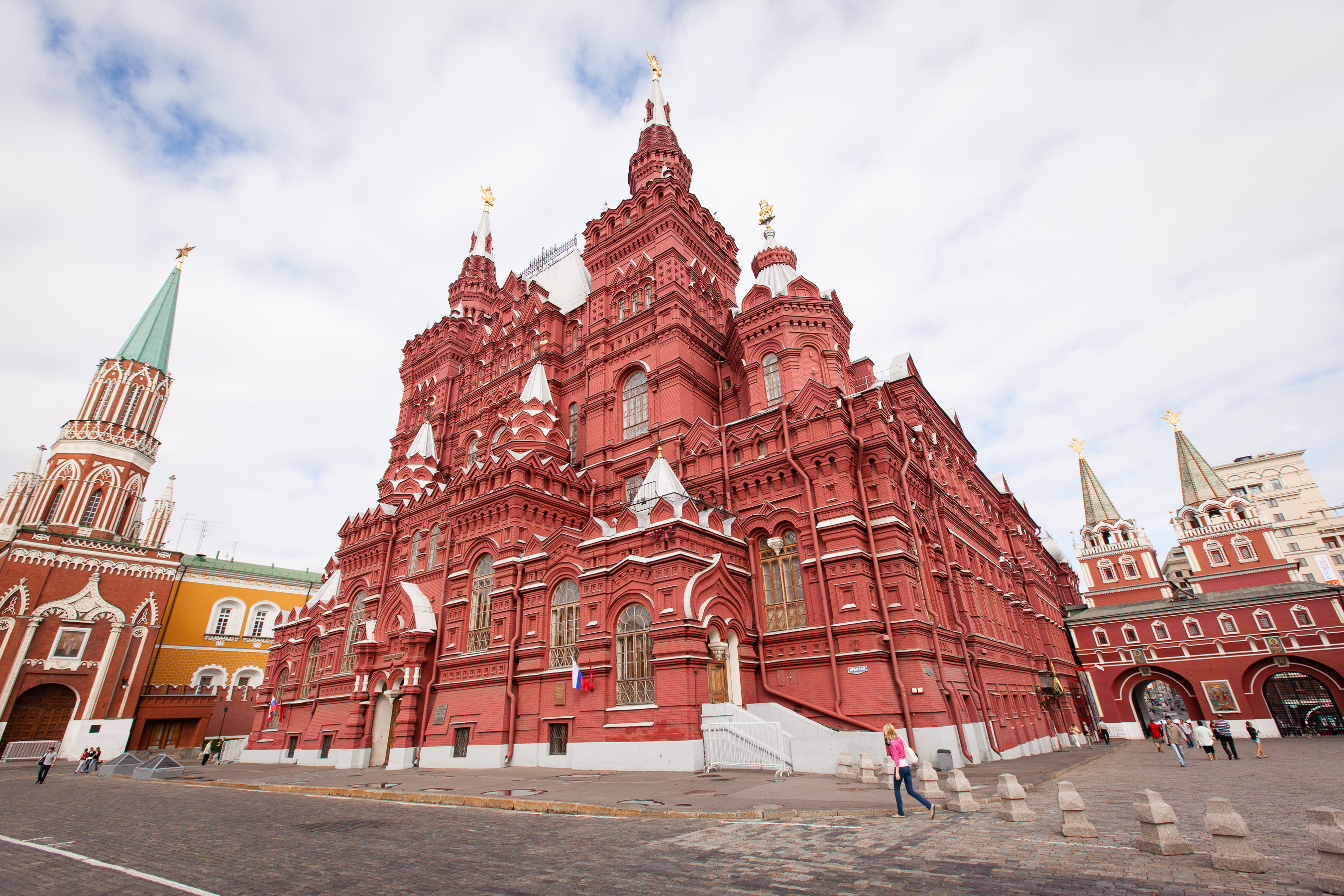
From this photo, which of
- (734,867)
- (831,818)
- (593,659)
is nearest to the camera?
(734,867)

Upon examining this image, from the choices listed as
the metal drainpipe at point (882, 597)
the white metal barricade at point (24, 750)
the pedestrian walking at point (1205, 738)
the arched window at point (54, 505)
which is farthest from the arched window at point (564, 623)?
the arched window at point (54, 505)

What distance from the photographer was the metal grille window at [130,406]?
144ft

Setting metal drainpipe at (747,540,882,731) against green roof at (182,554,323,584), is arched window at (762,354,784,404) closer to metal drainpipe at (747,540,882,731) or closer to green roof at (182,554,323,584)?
metal drainpipe at (747,540,882,731)

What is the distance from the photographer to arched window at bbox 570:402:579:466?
1099 inches

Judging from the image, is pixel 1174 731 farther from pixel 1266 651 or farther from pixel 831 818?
pixel 1266 651

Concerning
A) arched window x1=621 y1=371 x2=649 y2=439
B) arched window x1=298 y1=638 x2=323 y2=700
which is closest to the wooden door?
arched window x1=621 y1=371 x2=649 y2=439

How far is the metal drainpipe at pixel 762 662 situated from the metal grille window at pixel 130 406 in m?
47.9

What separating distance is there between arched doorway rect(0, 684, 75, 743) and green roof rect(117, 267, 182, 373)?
22.8m

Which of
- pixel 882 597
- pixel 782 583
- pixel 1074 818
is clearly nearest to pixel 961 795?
pixel 1074 818

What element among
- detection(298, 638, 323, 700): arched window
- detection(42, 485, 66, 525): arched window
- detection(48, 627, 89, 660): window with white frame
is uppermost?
detection(42, 485, 66, 525): arched window

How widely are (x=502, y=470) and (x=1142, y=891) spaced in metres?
21.1

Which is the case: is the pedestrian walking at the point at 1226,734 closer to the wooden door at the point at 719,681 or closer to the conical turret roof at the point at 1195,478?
the wooden door at the point at 719,681

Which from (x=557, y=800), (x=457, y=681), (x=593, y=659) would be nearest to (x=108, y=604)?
(x=457, y=681)

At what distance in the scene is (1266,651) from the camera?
124 ft
